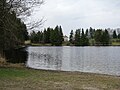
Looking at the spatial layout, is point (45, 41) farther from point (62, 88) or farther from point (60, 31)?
point (62, 88)

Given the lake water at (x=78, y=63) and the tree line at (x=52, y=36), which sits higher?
the tree line at (x=52, y=36)

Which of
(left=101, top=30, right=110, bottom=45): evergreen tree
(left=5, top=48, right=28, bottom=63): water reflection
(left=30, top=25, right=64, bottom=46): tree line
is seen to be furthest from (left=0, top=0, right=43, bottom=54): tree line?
(left=101, top=30, right=110, bottom=45): evergreen tree

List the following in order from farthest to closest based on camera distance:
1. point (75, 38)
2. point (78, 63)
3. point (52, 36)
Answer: point (75, 38) < point (52, 36) < point (78, 63)

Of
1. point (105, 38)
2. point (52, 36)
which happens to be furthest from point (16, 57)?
point (105, 38)

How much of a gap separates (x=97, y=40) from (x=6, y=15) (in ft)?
422

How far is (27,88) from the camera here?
485 inches

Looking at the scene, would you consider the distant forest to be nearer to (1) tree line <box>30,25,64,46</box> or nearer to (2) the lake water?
(1) tree line <box>30,25,64,46</box>

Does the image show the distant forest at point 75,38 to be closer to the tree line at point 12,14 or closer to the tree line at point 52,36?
the tree line at point 52,36

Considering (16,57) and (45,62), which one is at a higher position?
(16,57)

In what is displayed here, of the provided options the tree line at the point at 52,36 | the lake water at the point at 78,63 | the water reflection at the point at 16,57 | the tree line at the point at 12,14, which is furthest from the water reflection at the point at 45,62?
the tree line at the point at 52,36

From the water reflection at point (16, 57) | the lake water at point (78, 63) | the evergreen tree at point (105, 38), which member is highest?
the evergreen tree at point (105, 38)

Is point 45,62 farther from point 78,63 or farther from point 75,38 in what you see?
point 75,38

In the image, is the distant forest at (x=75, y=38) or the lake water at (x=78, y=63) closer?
the lake water at (x=78, y=63)

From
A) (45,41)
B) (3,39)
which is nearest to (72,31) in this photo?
(45,41)
